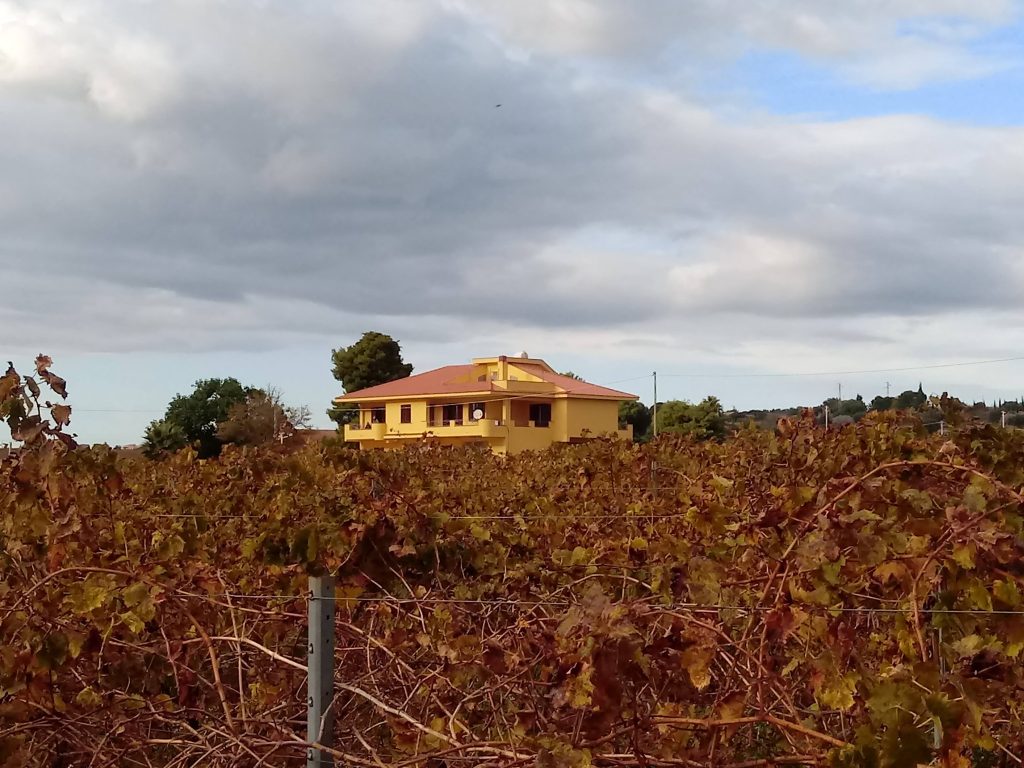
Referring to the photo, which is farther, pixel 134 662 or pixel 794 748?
pixel 134 662

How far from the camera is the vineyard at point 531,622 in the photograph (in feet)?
8.05

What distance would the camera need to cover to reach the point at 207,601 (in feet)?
11.9

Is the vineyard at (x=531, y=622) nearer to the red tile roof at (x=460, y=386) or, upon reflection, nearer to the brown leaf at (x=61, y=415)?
the brown leaf at (x=61, y=415)

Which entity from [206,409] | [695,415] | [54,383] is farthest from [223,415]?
[54,383]

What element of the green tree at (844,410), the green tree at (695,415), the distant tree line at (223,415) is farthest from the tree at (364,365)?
the green tree at (844,410)

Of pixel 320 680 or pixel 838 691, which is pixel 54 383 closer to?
pixel 320 680

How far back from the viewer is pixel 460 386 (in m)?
49.1

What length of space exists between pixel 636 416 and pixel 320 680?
61.2m

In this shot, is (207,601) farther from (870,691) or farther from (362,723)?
(870,691)

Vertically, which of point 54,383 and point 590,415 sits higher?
point 590,415

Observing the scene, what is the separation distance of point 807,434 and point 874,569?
136 centimetres

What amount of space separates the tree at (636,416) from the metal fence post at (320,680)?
59932 mm

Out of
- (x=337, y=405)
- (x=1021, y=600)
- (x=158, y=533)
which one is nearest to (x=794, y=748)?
(x=1021, y=600)

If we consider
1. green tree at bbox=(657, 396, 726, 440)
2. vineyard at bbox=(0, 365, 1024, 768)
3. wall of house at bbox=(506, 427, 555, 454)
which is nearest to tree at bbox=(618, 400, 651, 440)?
green tree at bbox=(657, 396, 726, 440)
